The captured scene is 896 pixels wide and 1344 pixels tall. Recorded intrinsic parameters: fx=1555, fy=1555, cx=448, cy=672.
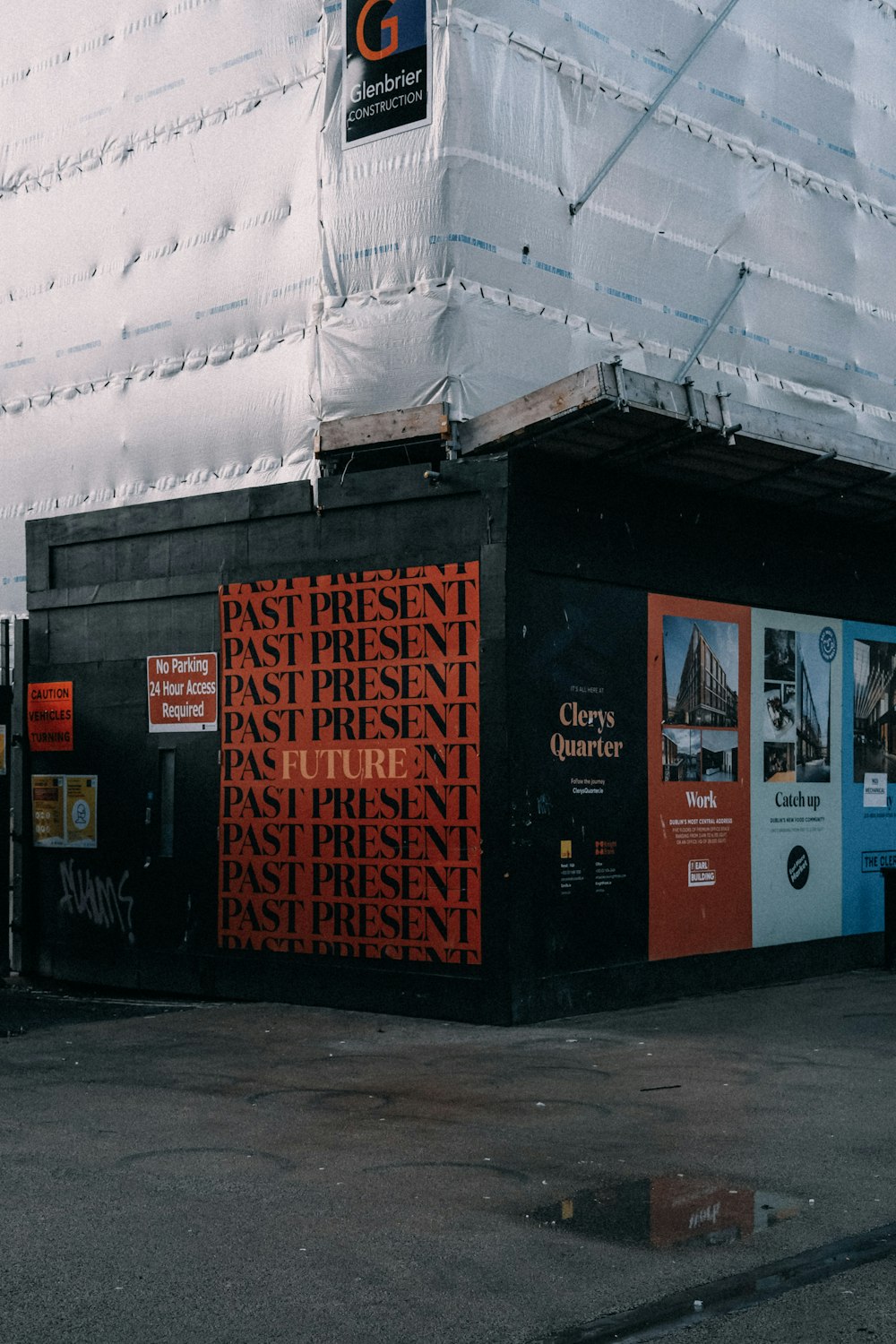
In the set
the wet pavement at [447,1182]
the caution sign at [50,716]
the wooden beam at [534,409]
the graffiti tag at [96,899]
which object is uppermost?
the wooden beam at [534,409]

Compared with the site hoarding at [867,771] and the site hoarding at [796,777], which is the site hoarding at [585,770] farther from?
the site hoarding at [867,771]

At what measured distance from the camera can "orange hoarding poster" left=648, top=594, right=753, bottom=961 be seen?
13461mm

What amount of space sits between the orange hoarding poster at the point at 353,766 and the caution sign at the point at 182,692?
0.70 feet

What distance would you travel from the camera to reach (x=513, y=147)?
13.3 m

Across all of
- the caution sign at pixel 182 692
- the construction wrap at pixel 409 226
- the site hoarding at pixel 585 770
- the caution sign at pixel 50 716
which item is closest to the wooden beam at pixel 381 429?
the construction wrap at pixel 409 226

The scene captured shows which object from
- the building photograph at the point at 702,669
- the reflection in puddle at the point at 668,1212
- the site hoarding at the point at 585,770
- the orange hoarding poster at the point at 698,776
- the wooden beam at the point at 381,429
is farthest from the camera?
the building photograph at the point at 702,669

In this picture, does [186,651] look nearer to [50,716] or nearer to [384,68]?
[50,716]

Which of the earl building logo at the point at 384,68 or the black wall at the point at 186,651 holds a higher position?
the earl building logo at the point at 384,68

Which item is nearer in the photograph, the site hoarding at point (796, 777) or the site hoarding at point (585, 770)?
the site hoarding at point (585, 770)

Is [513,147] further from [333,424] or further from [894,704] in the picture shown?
[894,704]

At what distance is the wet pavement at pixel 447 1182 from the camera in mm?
5477

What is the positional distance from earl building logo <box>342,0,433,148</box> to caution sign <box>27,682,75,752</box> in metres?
6.00

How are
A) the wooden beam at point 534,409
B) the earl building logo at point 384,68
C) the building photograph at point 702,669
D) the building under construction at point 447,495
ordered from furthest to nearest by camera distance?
1. the building photograph at point 702,669
2. the earl building logo at point 384,68
3. the building under construction at point 447,495
4. the wooden beam at point 534,409

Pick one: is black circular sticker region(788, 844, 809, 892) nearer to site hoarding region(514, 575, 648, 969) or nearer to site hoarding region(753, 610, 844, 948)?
site hoarding region(753, 610, 844, 948)
